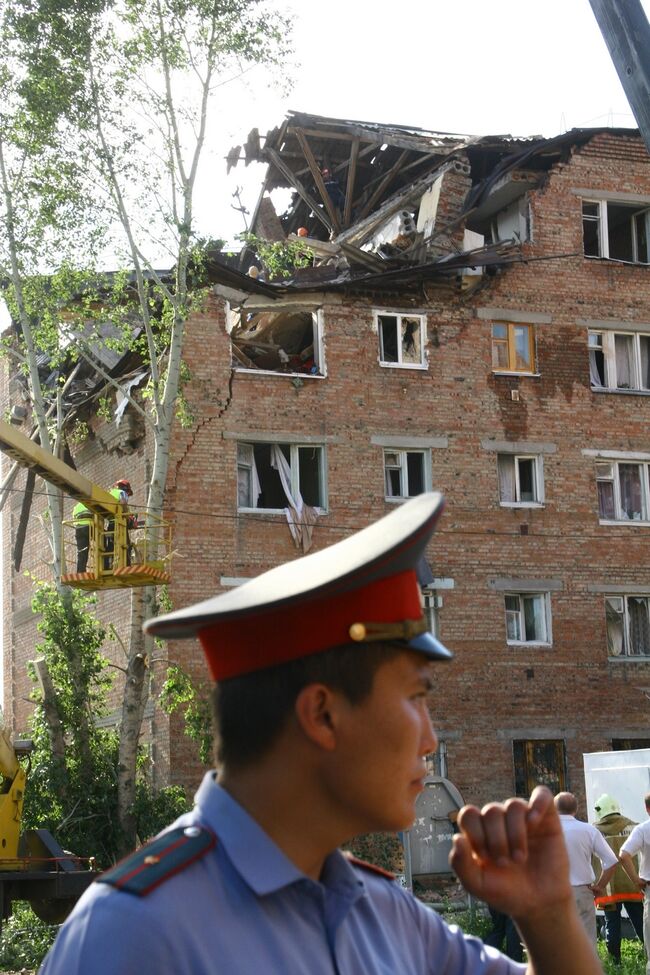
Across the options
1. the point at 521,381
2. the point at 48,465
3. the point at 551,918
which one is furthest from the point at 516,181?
the point at 551,918

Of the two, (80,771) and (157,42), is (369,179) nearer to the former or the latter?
(157,42)

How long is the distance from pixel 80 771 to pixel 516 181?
16.0 m

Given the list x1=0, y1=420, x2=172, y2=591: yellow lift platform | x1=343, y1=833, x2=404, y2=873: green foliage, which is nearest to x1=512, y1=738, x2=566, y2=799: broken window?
x1=343, y1=833, x2=404, y2=873: green foliage

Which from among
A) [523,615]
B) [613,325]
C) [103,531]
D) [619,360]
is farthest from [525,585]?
[103,531]

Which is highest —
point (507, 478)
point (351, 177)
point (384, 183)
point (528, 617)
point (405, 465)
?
point (351, 177)

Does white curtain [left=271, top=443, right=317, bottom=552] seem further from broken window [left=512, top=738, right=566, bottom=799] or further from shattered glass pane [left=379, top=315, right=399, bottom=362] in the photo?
broken window [left=512, top=738, right=566, bottom=799]

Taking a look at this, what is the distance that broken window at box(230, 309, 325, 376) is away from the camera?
1148 inches

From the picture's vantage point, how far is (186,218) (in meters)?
23.2

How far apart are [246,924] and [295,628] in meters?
0.40

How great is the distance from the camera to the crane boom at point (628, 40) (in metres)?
8.14

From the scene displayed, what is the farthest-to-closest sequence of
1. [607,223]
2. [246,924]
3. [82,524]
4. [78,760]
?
[607,223] → [78,760] → [82,524] → [246,924]

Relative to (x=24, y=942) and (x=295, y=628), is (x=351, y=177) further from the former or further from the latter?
(x=295, y=628)

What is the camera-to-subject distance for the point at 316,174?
33875mm

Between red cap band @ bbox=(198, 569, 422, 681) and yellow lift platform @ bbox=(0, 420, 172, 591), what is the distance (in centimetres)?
1980
